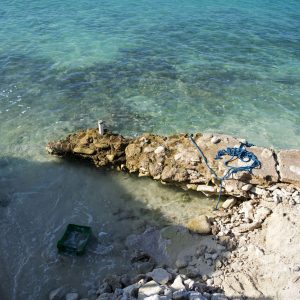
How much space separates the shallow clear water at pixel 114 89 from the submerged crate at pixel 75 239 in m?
0.29

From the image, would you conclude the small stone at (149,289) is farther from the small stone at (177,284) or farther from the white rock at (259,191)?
the white rock at (259,191)

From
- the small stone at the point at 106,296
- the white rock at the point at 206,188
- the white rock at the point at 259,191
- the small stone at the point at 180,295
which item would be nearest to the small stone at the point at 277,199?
the white rock at the point at 259,191

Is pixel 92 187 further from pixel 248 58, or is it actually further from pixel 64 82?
pixel 248 58

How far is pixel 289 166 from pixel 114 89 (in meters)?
8.11

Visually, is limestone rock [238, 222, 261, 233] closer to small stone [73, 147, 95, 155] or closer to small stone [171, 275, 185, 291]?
small stone [171, 275, 185, 291]

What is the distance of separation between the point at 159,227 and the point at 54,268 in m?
2.61

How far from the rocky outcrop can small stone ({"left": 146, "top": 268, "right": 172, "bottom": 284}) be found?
2.89 metres

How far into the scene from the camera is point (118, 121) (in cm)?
1314

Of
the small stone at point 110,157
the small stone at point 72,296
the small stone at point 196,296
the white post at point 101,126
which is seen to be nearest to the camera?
the small stone at point 196,296

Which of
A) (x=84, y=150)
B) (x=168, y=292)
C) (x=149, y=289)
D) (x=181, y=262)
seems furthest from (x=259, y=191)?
(x=84, y=150)

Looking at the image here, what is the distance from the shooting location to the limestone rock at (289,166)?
9125 mm

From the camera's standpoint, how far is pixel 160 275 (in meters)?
7.25

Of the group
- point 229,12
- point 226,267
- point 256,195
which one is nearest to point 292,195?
point 256,195

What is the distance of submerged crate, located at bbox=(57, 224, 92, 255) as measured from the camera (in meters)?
8.25
